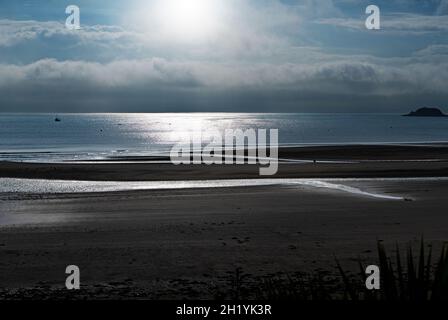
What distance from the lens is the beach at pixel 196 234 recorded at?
9.45 meters

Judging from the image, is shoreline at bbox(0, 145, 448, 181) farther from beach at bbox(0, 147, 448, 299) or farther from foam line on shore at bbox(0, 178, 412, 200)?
beach at bbox(0, 147, 448, 299)

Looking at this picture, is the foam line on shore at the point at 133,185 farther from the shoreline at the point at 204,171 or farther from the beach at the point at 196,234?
the shoreline at the point at 204,171

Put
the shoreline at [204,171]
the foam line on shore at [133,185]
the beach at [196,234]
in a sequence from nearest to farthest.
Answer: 1. the beach at [196,234]
2. the foam line on shore at [133,185]
3. the shoreline at [204,171]

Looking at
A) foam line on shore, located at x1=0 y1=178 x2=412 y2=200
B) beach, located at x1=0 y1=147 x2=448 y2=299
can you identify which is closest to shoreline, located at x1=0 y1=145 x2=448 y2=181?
foam line on shore, located at x1=0 y1=178 x2=412 y2=200

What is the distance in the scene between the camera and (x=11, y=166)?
34.8 metres

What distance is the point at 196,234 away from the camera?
43.9 feet

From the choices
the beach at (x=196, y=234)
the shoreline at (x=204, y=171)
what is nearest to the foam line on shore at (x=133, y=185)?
the beach at (x=196, y=234)

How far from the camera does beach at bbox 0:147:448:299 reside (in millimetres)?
9445

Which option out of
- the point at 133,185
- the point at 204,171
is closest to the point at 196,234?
the point at 133,185

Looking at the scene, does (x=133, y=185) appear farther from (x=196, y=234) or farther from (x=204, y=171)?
(x=196, y=234)

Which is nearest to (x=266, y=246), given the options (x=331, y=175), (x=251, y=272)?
(x=251, y=272)

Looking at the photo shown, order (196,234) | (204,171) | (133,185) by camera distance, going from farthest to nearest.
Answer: (204,171), (133,185), (196,234)
